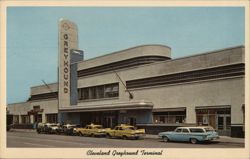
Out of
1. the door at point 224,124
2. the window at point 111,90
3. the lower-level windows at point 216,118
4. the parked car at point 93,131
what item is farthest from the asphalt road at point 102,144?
the window at point 111,90

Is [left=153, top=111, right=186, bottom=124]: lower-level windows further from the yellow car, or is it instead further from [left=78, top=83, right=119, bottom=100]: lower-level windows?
[left=78, top=83, right=119, bottom=100]: lower-level windows

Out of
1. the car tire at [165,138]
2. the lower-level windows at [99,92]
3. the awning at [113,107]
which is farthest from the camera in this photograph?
the lower-level windows at [99,92]

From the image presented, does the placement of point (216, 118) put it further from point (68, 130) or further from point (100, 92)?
point (100, 92)

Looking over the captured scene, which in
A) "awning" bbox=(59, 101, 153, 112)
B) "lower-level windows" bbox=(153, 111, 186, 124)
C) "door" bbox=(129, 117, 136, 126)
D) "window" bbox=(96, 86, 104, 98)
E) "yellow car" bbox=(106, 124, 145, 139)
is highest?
"window" bbox=(96, 86, 104, 98)

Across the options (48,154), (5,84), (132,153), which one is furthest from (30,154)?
(132,153)

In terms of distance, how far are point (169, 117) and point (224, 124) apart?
652 cm

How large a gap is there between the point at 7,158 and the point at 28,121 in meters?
45.0

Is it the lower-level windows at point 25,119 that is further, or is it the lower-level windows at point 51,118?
the lower-level windows at point 25,119

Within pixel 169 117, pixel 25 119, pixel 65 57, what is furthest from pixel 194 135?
pixel 25 119

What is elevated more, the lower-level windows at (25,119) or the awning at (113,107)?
the awning at (113,107)

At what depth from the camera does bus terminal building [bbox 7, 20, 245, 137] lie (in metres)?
33.3

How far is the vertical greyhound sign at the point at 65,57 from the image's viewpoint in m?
48.0

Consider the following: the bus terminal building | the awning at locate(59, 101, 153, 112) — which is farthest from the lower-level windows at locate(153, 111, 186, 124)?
the awning at locate(59, 101, 153, 112)

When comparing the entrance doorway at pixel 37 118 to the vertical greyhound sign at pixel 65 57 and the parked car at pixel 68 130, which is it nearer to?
the vertical greyhound sign at pixel 65 57
